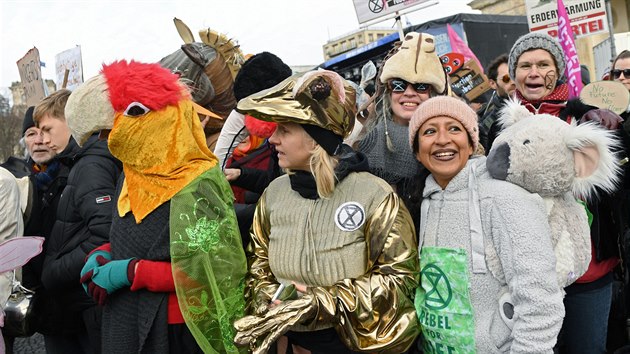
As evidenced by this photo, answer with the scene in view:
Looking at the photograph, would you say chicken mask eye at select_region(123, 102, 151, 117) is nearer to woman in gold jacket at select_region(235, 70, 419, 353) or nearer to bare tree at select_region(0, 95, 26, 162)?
woman in gold jacket at select_region(235, 70, 419, 353)

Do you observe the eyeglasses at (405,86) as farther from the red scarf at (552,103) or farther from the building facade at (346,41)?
the building facade at (346,41)

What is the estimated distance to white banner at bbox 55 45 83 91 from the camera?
25.3 ft

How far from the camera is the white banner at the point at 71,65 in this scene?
7723 mm

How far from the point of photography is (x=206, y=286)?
7.90ft

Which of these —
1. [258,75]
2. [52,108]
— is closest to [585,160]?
[258,75]

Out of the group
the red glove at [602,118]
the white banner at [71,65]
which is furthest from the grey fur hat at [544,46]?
the white banner at [71,65]

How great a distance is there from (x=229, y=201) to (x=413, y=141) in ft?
3.03

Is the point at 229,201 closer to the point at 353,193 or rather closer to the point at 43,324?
the point at 353,193

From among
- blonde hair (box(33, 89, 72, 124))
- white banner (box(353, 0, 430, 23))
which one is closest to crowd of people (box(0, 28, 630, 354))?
blonde hair (box(33, 89, 72, 124))

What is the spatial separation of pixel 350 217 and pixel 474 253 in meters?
0.51

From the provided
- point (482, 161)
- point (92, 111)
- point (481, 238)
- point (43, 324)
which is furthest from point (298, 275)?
point (43, 324)

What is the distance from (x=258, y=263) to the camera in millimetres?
2516

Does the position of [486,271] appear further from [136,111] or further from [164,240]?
[136,111]

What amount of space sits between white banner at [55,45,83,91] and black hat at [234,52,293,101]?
4.86 m
